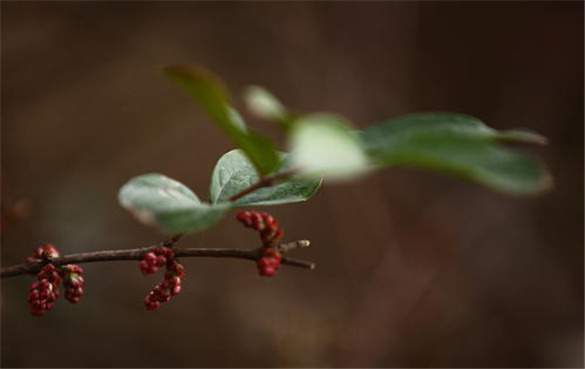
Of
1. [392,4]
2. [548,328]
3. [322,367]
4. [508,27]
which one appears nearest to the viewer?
Result: [322,367]

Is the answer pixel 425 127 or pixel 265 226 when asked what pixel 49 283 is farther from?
pixel 425 127

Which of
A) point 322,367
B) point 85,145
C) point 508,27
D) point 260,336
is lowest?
point 322,367

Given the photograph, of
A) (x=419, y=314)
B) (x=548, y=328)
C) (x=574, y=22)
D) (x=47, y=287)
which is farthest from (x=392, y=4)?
(x=47, y=287)

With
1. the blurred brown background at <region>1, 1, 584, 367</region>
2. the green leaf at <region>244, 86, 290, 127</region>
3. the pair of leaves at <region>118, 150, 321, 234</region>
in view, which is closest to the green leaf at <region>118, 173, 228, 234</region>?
the pair of leaves at <region>118, 150, 321, 234</region>

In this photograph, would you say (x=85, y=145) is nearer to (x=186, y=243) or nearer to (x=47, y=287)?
(x=186, y=243)

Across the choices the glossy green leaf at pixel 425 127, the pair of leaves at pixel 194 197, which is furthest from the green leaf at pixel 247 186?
the glossy green leaf at pixel 425 127

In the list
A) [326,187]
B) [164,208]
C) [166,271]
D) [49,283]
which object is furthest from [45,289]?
[326,187]
